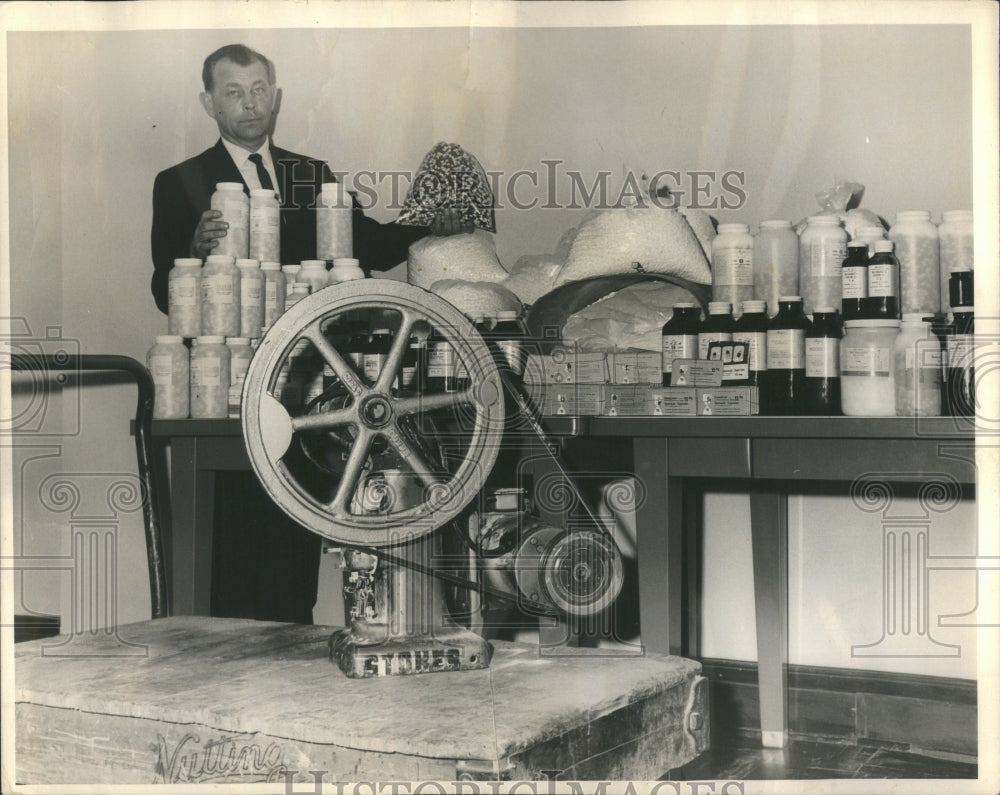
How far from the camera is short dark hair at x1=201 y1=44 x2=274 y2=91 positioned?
8.92 ft

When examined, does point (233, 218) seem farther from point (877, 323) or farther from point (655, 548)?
point (877, 323)

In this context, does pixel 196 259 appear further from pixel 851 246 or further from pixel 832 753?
pixel 832 753

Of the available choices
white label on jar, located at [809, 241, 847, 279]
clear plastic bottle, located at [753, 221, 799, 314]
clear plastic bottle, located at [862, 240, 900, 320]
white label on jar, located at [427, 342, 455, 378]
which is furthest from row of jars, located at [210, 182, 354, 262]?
clear plastic bottle, located at [862, 240, 900, 320]

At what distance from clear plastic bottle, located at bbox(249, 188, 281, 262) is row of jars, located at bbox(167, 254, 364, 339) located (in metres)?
0.04

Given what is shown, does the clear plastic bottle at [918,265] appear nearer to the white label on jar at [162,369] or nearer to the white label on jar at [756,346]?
the white label on jar at [756,346]

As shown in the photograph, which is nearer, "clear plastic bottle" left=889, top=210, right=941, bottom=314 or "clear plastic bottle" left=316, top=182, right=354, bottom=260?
"clear plastic bottle" left=889, top=210, right=941, bottom=314

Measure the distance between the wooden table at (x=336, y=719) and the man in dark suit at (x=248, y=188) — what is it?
0.98m

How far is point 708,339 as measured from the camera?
2145 millimetres

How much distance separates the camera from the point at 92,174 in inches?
109

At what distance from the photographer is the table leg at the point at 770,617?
248 cm

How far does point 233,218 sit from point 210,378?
0.40 m

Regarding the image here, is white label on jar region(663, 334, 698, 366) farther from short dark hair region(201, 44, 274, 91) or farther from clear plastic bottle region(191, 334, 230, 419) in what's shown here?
short dark hair region(201, 44, 274, 91)

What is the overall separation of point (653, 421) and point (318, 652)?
0.73 m

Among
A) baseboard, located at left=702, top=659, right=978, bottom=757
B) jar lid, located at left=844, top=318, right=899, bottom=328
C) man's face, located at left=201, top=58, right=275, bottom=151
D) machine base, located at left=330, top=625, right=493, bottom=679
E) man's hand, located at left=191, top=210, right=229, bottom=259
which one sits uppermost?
man's face, located at left=201, top=58, right=275, bottom=151
